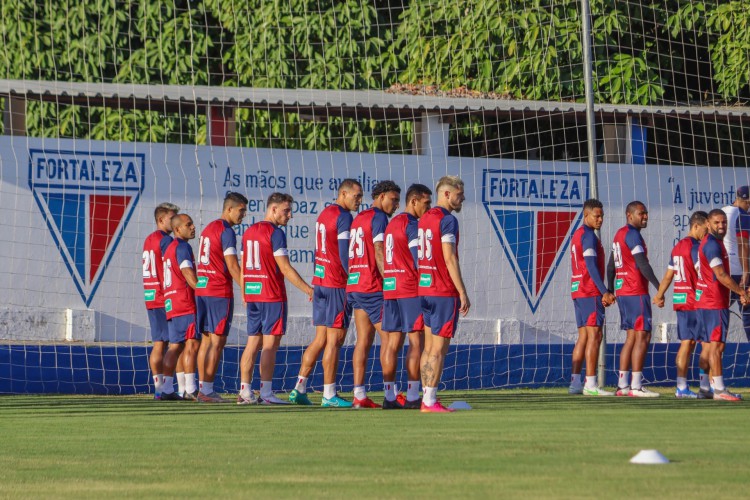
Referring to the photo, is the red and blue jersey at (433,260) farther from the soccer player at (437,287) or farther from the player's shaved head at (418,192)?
the player's shaved head at (418,192)

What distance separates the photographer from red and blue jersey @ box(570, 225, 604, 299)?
1525cm

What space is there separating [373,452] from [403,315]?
14.0ft

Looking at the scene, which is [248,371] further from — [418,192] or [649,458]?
[649,458]

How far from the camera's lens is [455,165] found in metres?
19.1

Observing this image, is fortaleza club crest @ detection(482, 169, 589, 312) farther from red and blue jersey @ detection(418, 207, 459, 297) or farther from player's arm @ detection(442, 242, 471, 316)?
player's arm @ detection(442, 242, 471, 316)

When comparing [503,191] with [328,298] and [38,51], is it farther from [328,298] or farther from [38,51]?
[38,51]

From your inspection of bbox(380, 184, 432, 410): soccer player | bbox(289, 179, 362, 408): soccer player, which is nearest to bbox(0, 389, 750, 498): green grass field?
bbox(380, 184, 432, 410): soccer player

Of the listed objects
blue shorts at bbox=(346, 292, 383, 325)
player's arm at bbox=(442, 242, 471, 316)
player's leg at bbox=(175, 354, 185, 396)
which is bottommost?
player's leg at bbox=(175, 354, 185, 396)

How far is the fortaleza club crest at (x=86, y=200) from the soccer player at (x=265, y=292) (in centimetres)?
478

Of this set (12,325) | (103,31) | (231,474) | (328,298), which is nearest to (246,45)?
(103,31)

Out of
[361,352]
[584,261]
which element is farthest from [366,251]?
[584,261]

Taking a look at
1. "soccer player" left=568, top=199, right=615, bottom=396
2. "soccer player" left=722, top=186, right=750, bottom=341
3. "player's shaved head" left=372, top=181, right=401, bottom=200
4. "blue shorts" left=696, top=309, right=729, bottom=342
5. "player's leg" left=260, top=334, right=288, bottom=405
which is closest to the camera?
"player's shaved head" left=372, top=181, right=401, bottom=200

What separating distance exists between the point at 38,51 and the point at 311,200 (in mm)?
10794

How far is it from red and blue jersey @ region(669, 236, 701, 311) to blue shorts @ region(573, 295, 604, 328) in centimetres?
78
